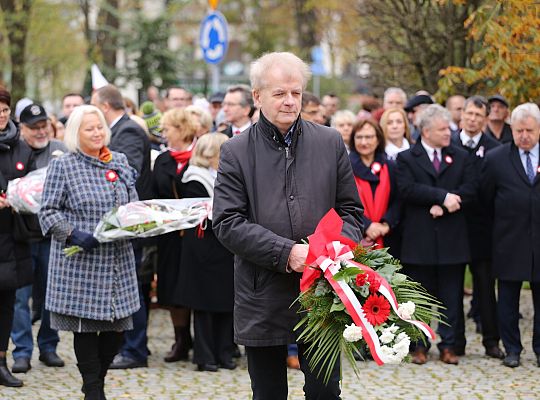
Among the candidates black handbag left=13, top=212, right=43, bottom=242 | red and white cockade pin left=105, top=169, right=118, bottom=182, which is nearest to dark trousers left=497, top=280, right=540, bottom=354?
red and white cockade pin left=105, top=169, right=118, bottom=182

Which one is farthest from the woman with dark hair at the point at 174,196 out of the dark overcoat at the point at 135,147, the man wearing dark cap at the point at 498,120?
the man wearing dark cap at the point at 498,120

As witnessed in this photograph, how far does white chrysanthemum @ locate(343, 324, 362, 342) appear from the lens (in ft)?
17.2

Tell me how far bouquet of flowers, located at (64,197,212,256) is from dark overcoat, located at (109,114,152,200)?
2.95 ft

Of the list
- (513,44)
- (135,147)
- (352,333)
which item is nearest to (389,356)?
(352,333)

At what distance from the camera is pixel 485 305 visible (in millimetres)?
10531

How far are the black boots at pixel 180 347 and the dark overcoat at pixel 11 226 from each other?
1734 mm

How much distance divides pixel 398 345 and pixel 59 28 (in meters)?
33.5

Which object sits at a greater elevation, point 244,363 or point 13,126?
point 13,126

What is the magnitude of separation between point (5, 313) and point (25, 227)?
74 centimetres

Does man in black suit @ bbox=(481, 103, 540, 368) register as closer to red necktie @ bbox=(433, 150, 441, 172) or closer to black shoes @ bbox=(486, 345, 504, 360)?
black shoes @ bbox=(486, 345, 504, 360)

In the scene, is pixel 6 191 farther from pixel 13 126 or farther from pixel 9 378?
pixel 9 378

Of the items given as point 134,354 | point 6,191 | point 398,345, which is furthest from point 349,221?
point 134,354

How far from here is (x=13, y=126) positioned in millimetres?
9203

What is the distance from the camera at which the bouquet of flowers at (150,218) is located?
7836 mm
